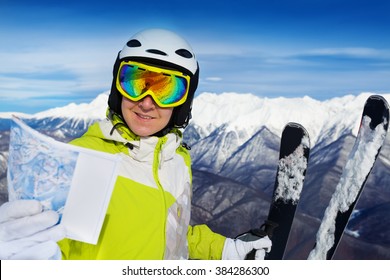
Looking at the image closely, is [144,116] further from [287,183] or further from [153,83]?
[287,183]

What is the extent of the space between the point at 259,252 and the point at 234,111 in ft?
147

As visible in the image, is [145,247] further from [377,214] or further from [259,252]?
[377,214]

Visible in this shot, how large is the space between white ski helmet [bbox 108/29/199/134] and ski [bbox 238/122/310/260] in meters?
1.72

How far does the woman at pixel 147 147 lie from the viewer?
2.08 metres

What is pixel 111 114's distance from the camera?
7.46ft

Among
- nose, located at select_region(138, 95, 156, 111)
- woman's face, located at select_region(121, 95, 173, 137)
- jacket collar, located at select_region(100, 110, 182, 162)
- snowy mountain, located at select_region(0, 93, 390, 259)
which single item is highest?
nose, located at select_region(138, 95, 156, 111)

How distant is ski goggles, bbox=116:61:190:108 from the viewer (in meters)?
2.29

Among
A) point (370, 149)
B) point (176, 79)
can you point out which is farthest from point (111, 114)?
point (370, 149)

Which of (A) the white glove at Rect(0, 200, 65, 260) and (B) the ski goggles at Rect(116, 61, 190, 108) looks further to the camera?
(B) the ski goggles at Rect(116, 61, 190, 108)

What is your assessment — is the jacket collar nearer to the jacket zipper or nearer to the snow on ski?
the jacket zipper

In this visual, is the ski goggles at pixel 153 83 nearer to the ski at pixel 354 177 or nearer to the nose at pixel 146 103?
the nose at pixel 146 103

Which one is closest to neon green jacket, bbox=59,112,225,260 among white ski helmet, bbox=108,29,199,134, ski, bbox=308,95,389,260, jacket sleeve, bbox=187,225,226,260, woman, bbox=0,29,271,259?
woman, bbox=0,29,271,259

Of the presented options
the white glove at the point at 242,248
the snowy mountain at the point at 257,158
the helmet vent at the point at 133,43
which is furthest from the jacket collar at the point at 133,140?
the snowy mountain at the point at 257,158

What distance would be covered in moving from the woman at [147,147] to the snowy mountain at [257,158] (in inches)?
110
